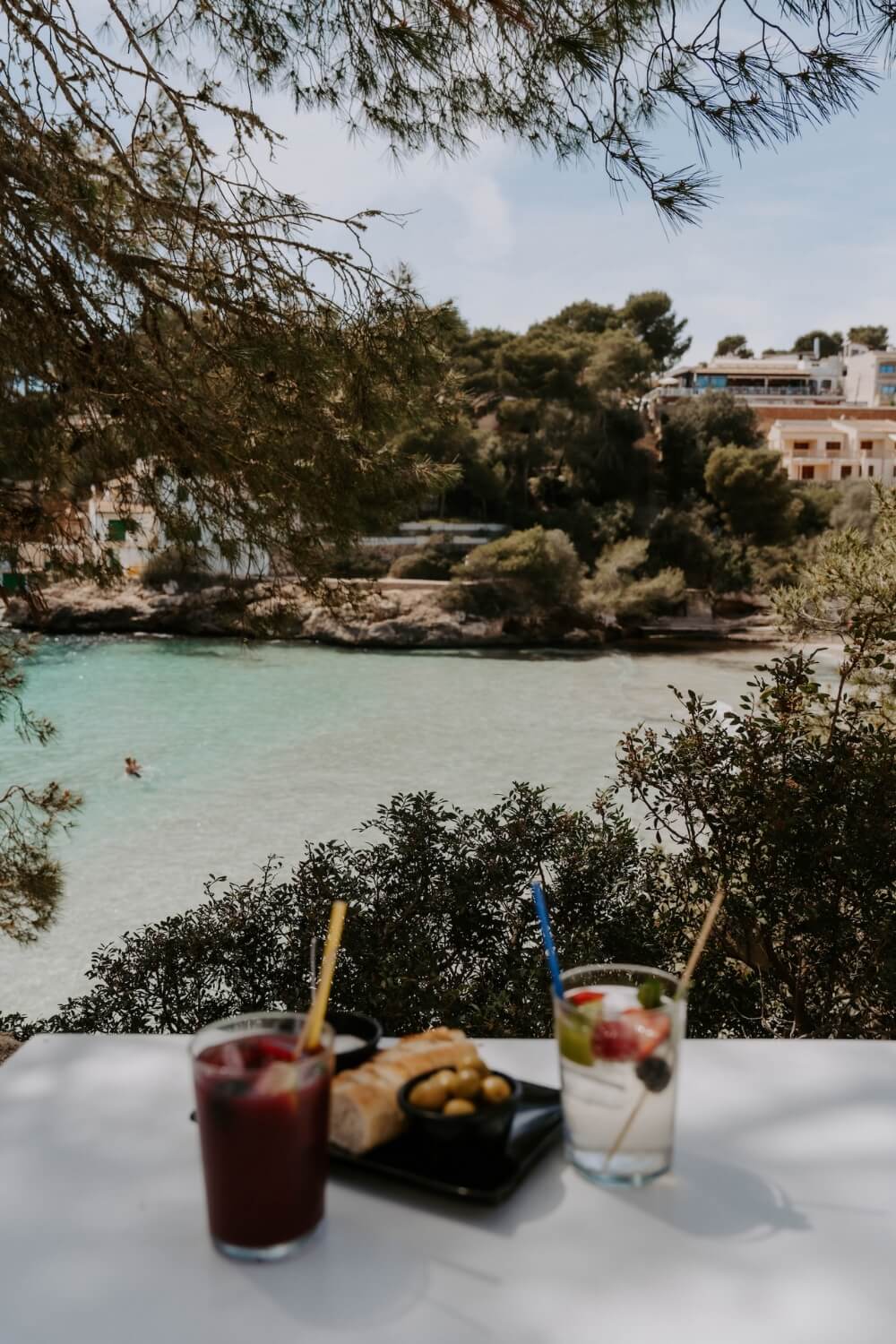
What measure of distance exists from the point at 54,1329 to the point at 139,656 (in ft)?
59.4

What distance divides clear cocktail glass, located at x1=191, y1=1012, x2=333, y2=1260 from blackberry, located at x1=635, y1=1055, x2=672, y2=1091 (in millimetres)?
191

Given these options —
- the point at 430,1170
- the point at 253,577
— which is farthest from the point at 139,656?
the point at 430,1170

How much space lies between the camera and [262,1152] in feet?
2.04

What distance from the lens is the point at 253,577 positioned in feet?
9.28

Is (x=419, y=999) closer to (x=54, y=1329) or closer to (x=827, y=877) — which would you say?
(x=827, y=877)

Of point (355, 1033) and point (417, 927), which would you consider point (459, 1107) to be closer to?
point (355, 1033)

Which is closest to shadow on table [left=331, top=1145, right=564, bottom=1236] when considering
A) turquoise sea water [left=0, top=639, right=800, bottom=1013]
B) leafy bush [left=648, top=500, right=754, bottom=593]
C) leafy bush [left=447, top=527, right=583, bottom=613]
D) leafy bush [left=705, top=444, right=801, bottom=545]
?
turquoise sea water [left=0, top=639, right=800, bottom=1013]

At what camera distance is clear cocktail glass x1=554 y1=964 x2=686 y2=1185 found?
68 cm

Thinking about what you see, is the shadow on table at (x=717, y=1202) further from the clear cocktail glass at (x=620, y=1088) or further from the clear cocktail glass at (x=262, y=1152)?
the clear cocktail glass at (x=262, y=1152)

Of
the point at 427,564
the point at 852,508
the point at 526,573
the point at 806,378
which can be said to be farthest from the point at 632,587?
the point at 806,378

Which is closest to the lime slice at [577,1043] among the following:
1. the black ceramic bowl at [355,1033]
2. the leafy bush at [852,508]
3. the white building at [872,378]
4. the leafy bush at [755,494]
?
the black ceramic bowl at [355,1033]

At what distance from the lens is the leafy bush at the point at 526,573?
61.1 ft

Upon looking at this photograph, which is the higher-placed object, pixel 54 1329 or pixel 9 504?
pixel 9 504

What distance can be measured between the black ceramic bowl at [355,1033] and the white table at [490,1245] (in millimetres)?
86
